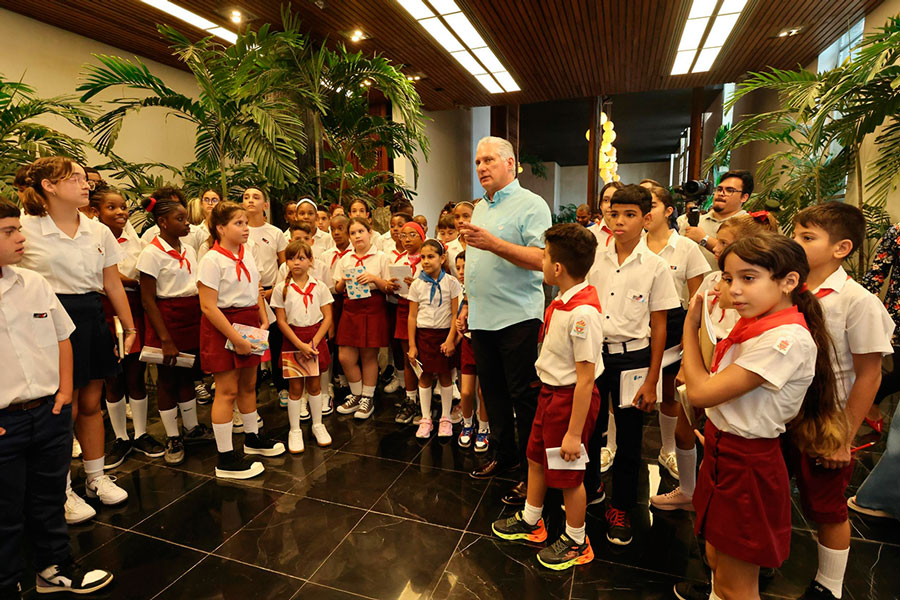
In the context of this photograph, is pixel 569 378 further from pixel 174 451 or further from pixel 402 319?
pixel 174 451

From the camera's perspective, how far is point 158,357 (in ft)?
9.20

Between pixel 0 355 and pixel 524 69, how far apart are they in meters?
6.86

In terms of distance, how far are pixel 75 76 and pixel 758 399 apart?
7106mm

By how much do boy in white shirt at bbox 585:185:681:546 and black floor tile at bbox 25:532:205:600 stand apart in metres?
1.84

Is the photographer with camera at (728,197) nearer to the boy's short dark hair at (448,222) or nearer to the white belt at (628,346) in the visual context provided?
the white belt at (628,346)

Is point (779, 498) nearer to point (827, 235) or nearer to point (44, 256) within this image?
point (827, 235)

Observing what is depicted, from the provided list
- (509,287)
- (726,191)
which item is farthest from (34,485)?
(726,191)

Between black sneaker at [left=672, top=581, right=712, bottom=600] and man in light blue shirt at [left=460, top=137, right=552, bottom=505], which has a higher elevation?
man in light blue shirt at [left=460, top=137, right=552, bottom=505]

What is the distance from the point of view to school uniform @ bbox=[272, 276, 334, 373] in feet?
9.95

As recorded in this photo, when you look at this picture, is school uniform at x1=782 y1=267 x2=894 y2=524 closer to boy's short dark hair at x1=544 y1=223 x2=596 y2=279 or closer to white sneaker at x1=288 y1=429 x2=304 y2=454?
boy's short dark hair at x1=544 y1=223 x2=596 y2=279

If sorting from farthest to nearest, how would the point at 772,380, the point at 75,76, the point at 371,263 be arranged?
the point at 75,76, the point at 371,263, the point at 772,380

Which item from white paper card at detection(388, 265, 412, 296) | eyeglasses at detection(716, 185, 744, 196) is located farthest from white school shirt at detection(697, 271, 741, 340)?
white paper card at detection(388, 265, 412, 296)

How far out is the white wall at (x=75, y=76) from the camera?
479 cm

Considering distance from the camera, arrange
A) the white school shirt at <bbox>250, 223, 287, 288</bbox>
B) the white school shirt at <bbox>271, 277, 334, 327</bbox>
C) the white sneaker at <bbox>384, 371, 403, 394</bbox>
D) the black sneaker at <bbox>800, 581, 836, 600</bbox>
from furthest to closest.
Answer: the white sneaker at <bbox>384, 371, 403, 394</bbox> < the white school shirt at <bbox>250, 223, 287, 288</bbox> < the white school shirt at <bbox>271, 277, 334, 327</bbox> < the black sneaker at <bbox>800, 581, 836, 600</bbox>
